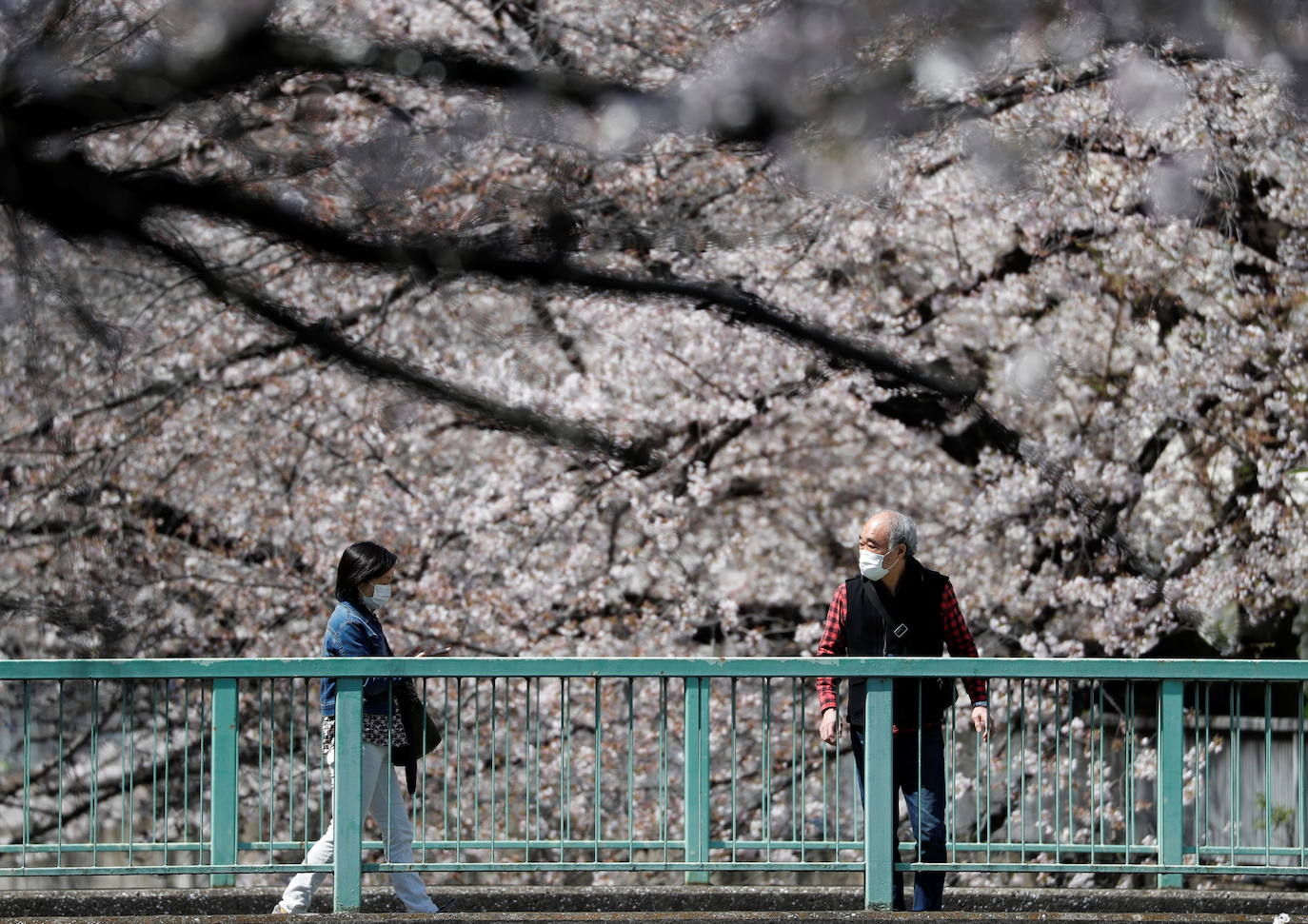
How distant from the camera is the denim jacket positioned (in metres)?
5.91

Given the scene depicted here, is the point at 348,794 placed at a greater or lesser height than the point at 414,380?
lesser

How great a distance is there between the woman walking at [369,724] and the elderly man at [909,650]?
5.46 feet

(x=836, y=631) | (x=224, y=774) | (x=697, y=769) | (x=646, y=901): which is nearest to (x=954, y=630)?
(x=836, y=631)

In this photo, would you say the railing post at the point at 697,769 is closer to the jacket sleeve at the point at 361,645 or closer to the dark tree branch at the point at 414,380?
the jacket sleeve at the point at 361,645

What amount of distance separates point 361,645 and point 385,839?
780mm

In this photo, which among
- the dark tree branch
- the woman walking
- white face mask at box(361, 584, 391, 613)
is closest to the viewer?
the woman walking

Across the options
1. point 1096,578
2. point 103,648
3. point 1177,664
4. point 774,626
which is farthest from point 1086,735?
point 103,648

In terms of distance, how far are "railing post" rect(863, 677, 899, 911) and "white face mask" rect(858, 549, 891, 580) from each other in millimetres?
381

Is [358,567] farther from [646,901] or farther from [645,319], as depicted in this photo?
[645,319]

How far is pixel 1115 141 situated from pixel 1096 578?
329 cm

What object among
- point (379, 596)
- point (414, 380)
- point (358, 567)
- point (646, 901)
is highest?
point (414, 380)

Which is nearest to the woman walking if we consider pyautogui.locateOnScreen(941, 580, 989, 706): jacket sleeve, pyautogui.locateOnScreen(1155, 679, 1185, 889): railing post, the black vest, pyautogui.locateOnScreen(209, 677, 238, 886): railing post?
pyautogui.locateOnScreen(209, 677, 238, 886): railing post

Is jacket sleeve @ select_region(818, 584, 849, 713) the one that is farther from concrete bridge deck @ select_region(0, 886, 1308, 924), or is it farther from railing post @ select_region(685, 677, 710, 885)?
concrete bridge deck @ select_region(0, 886, 1308, 924)

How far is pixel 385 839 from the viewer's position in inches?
240
